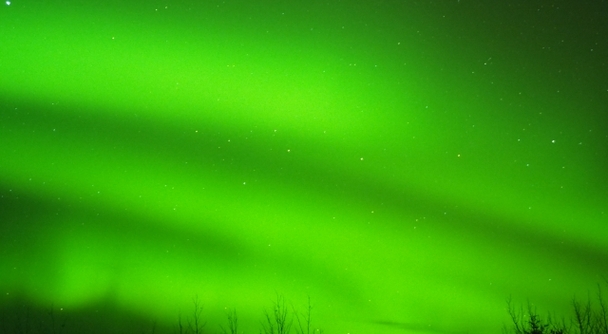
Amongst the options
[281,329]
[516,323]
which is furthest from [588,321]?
[281,329]

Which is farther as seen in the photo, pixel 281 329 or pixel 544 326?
pixel 281 329

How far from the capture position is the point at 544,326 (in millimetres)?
11844

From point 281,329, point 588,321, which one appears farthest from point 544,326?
point 281,329

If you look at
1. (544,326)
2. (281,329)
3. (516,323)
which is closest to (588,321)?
(544,326)

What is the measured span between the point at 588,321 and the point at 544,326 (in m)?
1.17

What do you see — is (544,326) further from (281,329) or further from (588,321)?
(281,329)

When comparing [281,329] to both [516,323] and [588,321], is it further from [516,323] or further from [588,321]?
[588,321]

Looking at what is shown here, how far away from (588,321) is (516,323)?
2385 millimetres

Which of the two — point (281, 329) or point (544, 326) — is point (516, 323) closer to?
point (544, 326)

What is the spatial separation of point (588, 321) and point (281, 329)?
9221 millimetres

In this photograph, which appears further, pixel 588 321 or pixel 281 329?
pixel 281 329

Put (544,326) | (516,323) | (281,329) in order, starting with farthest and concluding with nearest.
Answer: (281,329) → (544,326) → (516,323)

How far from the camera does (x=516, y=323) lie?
11.1 m

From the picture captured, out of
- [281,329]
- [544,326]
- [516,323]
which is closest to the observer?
[516,323]
